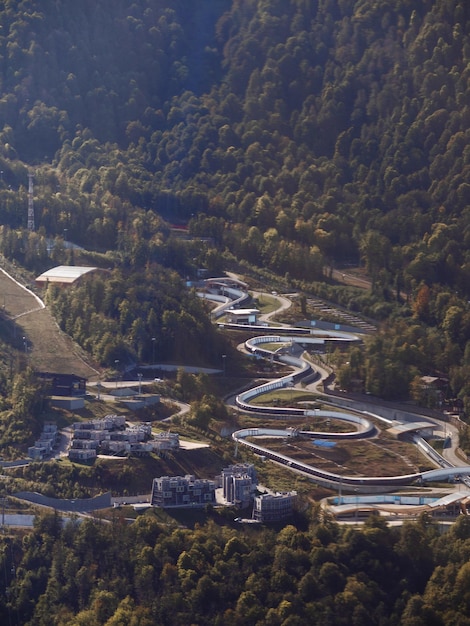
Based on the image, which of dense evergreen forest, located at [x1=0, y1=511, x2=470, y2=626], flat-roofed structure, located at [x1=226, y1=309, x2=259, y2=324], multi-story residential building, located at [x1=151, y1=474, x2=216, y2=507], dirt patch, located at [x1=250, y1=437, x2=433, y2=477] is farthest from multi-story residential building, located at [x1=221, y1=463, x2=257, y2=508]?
flat-roofed structure, located at [x1=226, y1=309, x2=259, y2=324]

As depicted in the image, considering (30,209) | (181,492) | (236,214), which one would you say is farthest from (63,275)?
(181,492)

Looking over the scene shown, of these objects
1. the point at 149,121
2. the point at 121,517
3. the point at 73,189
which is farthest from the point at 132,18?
the point at 121,517

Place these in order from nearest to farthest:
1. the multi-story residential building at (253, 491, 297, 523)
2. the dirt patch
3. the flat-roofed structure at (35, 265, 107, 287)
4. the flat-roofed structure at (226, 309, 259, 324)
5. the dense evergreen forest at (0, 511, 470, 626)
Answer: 1. the dense evergreen forest at (0, 511, 470, 626)
2. the multi-story residential building at (253, 491, 297, 523)
3. the dirt patch
4. the flat-roofed structure at (35, 265, 107, 287)
5. the flat-roofed structure at (226, 309, 259, 324)

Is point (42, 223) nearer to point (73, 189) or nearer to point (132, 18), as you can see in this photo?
point (73, 189)

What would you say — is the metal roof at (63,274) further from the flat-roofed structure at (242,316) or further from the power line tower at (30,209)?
the flat-roofed structure at (242,316)

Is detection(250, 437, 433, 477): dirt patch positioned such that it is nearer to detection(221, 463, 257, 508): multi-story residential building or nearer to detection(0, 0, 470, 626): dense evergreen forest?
detection(221, 463, 257, 508): multi-story residential building
